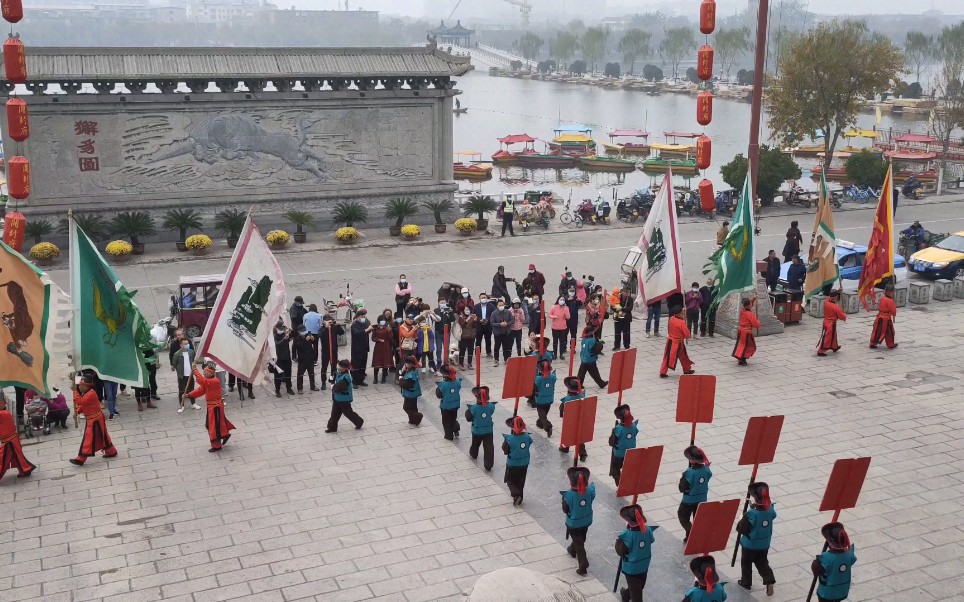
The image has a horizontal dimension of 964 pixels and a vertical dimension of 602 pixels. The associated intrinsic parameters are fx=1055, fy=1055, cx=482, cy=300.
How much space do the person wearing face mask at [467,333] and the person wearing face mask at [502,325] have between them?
1.21ft

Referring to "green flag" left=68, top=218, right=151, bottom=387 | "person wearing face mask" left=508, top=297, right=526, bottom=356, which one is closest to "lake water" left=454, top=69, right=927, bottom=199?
"person wearing face mask" left=508, top=297, right=526, bottom=356

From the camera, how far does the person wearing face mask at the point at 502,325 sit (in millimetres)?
19859

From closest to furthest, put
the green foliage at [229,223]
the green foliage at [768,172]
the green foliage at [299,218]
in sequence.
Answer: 1. the green foliage at [229,223]
2. the green foliage at [299,218]
3. the green foliage at [768,172]

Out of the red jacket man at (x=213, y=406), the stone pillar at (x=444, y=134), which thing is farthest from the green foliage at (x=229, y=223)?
the red jacket man at (x=213, y=406)

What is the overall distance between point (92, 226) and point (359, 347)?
12.6 m

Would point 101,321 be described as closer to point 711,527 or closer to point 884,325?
point 711,527

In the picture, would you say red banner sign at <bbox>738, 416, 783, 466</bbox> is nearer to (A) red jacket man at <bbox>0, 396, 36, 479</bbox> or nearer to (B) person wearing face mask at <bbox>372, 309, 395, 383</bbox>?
(B) person wearing face mask at <bbox>372, 309, 395, 383</bbox>

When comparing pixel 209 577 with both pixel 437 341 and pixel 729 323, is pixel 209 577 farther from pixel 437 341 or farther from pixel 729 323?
pixel 729 323

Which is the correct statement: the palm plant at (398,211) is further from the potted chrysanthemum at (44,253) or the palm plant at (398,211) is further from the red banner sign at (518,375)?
the red banner sign at (518,375)

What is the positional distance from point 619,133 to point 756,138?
41276 millimetres

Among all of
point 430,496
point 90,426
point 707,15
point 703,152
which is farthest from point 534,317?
point 90,426

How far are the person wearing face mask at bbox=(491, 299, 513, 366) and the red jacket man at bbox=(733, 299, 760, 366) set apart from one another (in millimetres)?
4268

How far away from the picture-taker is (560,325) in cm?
2011

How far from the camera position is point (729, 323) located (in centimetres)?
2173
